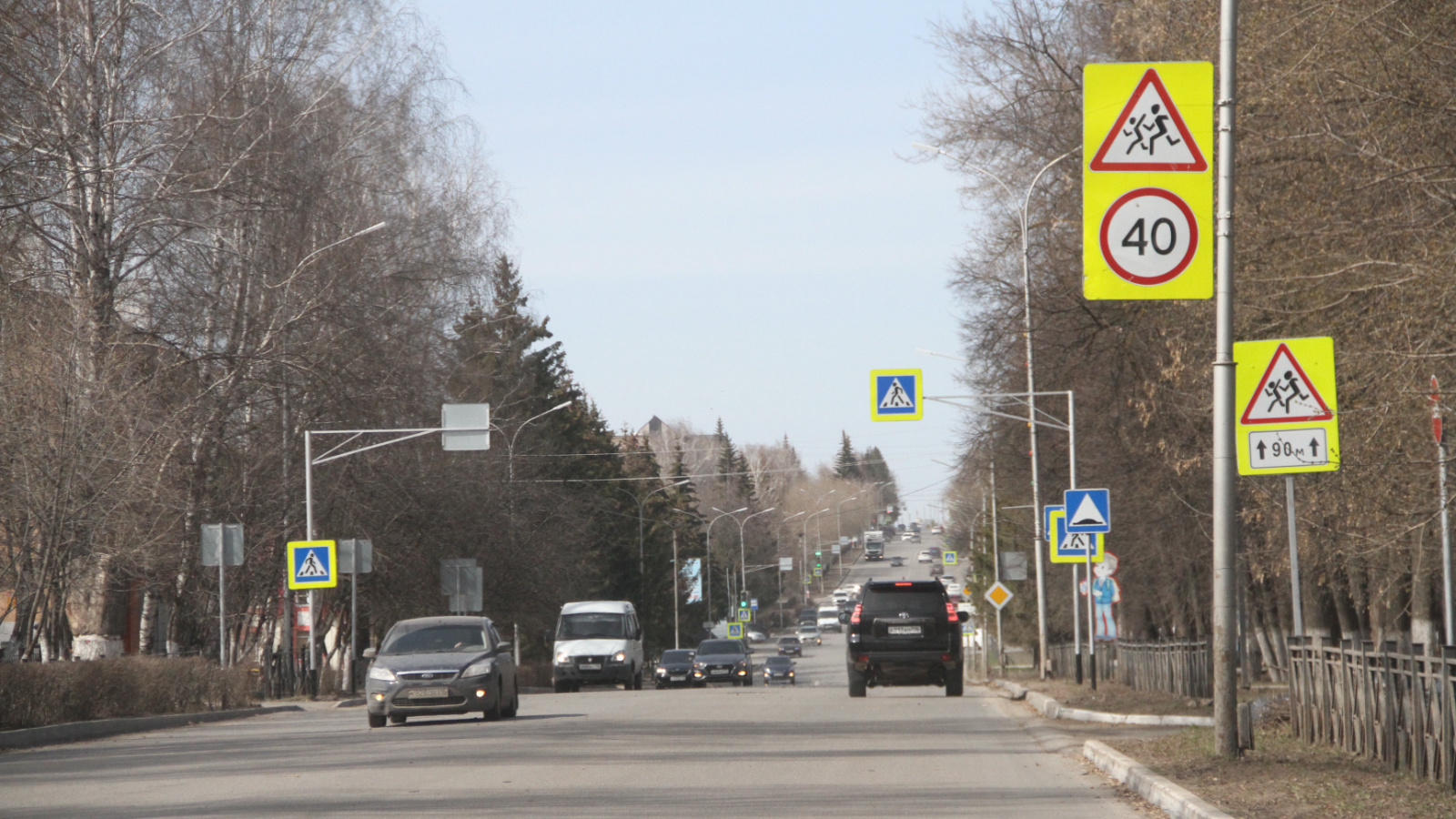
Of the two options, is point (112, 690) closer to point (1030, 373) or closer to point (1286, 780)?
point (1286, 780)

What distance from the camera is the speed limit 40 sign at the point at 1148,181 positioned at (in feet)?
39.7

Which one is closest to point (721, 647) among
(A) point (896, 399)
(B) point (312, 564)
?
(A) point (896, 399)

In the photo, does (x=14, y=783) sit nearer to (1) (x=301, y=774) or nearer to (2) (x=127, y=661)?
(1) (x=301, y=774)

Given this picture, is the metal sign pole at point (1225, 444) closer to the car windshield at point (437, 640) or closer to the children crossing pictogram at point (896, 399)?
the car windshield at point (437, 640)

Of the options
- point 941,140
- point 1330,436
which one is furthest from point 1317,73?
point 941,140

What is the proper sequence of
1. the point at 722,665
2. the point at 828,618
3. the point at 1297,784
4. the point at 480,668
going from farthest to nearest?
the point at 828,618 → the point at 722,665 → the point at 480,668 → the point at 1297,784

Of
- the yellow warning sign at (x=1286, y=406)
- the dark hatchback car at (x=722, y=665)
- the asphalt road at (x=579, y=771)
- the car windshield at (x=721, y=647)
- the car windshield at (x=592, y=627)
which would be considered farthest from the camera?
the car windshield at (x=721, y=647)

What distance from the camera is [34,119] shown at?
23.5m

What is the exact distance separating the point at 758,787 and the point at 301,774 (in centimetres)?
412

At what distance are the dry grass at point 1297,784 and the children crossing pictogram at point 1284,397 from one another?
2.56 meters

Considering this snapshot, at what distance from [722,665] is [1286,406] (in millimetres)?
36462

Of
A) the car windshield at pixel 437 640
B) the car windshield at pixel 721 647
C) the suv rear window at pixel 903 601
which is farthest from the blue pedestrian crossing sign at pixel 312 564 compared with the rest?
the car windshield at pixel 721 647

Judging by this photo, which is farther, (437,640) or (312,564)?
(312,564)

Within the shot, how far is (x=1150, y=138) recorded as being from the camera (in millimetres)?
12219
